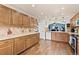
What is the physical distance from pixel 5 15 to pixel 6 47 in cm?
124

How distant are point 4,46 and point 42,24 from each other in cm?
925

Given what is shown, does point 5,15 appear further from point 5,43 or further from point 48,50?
point 48,50

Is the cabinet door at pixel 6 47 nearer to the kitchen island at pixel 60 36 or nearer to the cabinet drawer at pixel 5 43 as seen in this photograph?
the cabinet drawer at pixel 5 43

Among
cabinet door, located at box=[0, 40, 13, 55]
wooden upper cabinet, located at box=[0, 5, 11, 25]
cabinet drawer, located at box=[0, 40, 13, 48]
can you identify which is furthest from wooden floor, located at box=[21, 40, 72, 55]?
wooden upper cabinet, located at box=[0, 5, 11, 25]

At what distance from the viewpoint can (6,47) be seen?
13.1 ft

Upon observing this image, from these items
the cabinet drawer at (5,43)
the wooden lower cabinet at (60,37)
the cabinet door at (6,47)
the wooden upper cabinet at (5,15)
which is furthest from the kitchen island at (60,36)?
the cabinet drawer at (5,43)

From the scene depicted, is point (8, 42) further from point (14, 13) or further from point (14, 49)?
point (14, 13)

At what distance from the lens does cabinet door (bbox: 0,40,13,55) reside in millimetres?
3711

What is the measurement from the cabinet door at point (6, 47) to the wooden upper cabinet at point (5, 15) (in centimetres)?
78

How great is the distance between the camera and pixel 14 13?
17.2ft

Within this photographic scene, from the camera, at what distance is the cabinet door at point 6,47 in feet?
12.2

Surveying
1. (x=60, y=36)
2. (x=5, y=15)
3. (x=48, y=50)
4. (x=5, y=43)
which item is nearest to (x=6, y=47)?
(x=5, y=43)

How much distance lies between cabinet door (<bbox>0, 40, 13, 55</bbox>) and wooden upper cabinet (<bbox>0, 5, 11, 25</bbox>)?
778 millimetres
